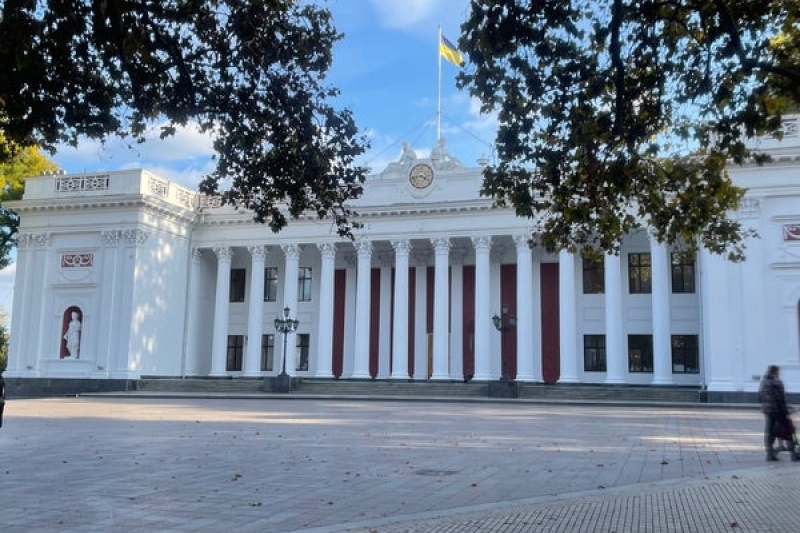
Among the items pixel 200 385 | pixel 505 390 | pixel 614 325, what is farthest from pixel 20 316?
pixel 614 325

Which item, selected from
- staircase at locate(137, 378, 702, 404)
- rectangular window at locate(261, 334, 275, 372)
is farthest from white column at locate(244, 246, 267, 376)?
staircase at locate(137, 378, 702, 404)

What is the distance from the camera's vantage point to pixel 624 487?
9.41 metres

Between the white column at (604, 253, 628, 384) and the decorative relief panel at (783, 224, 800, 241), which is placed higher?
the decorative relief panel at (783, 224, 800, 241)

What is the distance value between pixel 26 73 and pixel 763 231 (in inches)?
1331

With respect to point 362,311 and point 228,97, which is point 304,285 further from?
point 228,97

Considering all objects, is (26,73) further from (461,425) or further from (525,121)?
(461,425)

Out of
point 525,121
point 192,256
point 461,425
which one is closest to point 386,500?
point 525,121

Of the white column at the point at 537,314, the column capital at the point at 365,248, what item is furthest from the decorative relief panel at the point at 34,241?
the white column at the point at 537,314

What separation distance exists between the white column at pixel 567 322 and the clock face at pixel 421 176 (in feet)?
27.7

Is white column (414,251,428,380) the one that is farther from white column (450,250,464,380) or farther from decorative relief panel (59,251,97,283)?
decorative relief panel (59,251,97,283)

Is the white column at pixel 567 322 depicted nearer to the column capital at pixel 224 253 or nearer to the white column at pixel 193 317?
the column capital at pixel 224 253

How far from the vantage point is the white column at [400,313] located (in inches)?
1615

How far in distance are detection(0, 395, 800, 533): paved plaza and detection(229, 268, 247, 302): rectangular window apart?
28.8 meters

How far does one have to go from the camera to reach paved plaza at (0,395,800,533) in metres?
7.47
